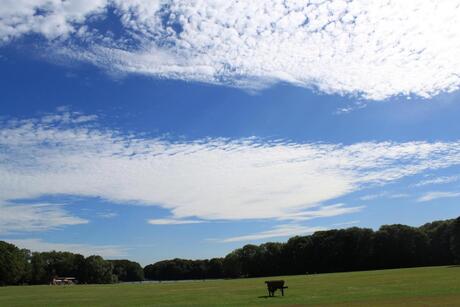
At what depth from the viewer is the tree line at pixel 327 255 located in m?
146

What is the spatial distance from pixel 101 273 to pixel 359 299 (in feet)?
583

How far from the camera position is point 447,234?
5536 inches

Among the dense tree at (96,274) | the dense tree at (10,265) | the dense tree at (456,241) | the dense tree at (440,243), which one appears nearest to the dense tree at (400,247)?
the dense tree at (440,243)

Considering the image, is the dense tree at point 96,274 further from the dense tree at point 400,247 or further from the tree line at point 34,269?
the dense tree at point 400,247

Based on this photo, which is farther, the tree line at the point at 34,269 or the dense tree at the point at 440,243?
the tree line at the point at 34,269

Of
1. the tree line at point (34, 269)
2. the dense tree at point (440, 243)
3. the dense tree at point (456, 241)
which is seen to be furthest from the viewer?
the tree line at point (34, 269)

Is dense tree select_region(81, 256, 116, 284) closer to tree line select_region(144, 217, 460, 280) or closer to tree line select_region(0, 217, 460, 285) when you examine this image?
tree line select_region(0, 217, 460, 285)

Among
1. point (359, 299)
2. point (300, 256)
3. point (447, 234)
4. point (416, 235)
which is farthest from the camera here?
point (300, 256)

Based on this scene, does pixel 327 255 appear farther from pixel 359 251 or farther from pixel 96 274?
pixel 96 274

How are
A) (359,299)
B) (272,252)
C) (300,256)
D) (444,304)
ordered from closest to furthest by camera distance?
1. (444,304)
2. (359,299)
3. (300,256)
4. (272,252)

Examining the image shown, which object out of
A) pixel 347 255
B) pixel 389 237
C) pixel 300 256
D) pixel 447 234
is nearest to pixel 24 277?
pixel 300 256

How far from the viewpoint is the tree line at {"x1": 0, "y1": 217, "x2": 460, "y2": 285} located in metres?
146

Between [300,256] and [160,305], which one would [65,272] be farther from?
[160,305]

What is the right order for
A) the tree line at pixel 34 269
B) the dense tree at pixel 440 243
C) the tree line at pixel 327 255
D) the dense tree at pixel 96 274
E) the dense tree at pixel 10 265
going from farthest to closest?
the dense tree at pixel 96 274, the tree line at pixel 34 269, the dense tree at pixel 10 265, the tree line at pixel 327 255, the dense tree at pixel 440 243
